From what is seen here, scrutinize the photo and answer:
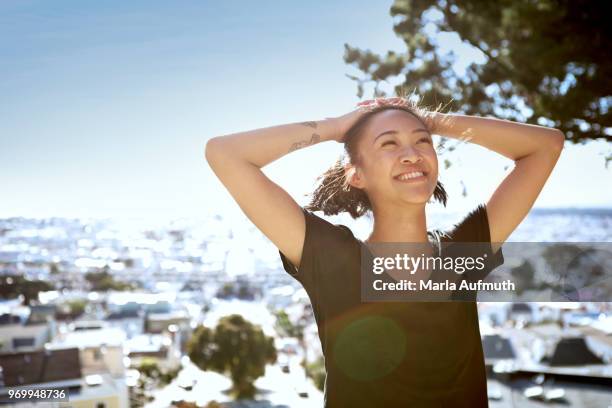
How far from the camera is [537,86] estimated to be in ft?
9.57

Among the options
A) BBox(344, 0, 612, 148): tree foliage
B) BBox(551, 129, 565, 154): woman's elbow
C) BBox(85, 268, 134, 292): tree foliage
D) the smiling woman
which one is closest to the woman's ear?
the smiling woman

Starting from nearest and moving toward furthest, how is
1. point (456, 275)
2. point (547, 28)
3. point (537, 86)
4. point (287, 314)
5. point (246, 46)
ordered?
point (456, 275) → point (547, 28) → point (537, 86) → point (246, 46) → point (287, 314)

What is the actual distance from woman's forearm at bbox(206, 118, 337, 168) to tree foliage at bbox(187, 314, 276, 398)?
13.9 feet

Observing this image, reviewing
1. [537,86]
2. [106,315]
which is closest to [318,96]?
[537,86]

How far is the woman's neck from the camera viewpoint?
89 centimetres

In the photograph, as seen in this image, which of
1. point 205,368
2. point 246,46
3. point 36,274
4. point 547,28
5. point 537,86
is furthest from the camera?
point 205,368

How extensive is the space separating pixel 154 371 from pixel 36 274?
1.09 metres

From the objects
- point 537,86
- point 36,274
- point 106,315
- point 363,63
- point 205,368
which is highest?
point 363,63

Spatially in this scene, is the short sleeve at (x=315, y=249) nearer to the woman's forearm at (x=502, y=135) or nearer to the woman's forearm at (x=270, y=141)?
the woman's forearm at (x=270, y=141)

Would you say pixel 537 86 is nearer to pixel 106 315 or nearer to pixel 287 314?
pixel 287 314

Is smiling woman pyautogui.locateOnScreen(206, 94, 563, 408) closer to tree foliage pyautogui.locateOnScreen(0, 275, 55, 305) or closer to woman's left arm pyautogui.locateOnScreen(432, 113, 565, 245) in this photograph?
woman's left arm pyautogui.locateOnScreen(432, 113, 565, 245)

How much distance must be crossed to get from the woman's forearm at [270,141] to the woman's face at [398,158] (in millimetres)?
70

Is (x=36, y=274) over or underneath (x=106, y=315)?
over

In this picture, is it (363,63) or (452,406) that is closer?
(452,406)
